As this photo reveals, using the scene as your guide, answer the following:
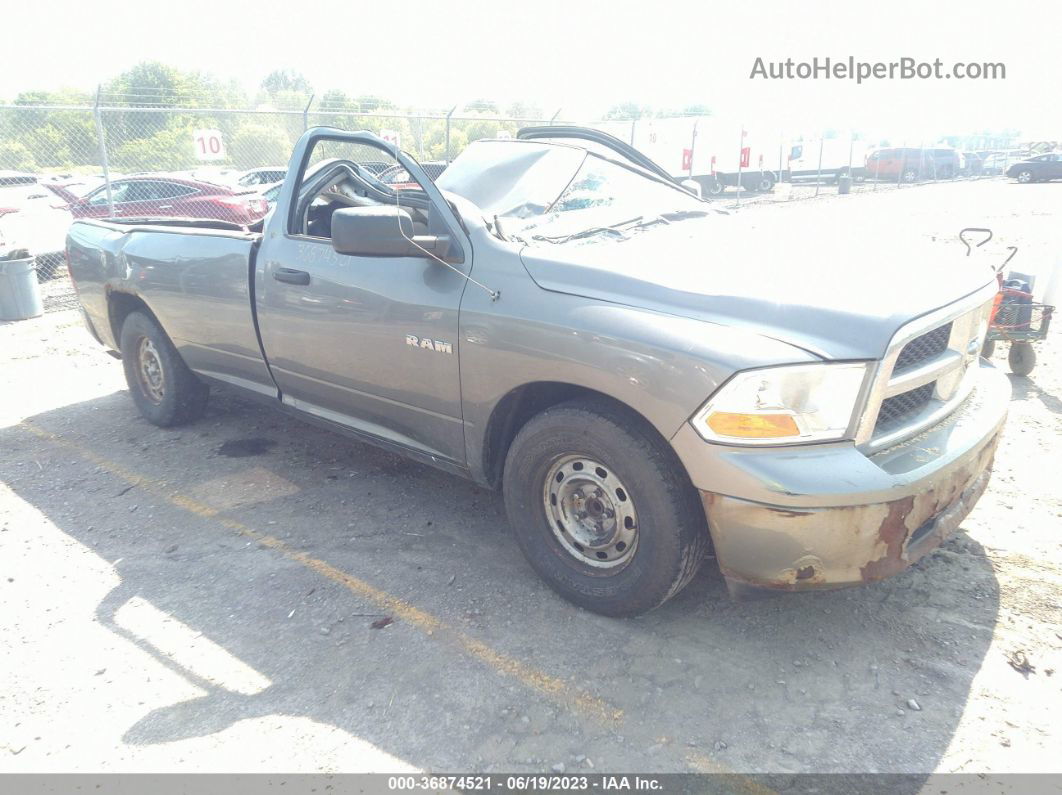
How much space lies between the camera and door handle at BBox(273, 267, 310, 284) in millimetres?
4004

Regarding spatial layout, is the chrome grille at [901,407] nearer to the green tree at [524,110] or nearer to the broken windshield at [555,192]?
the broken windshield at [555,192]

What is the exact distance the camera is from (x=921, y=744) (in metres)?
2.51

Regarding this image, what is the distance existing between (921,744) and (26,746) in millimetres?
2953

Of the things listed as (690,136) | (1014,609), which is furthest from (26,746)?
(690,136)

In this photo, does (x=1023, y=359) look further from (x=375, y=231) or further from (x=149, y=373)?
(x=149, y=373)

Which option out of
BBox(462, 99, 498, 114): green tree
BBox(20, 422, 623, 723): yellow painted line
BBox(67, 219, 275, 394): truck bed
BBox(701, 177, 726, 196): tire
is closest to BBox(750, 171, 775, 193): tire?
BBox(701, 177, 726, 196): tire

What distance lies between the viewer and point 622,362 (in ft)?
9.16

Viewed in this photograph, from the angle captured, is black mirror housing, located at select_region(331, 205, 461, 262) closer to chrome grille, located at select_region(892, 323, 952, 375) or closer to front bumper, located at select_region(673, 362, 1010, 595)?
front bumper, located at select_region(673, 362, 1010, 595)

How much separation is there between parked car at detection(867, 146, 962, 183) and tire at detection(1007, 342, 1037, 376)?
33719 mm

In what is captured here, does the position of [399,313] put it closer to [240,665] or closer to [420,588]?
[420,588]

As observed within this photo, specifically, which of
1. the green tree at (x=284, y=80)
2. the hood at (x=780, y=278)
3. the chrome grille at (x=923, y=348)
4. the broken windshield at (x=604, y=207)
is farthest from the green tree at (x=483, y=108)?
the green tree at (x=284, y=80)

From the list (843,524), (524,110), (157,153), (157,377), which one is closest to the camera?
(843,524)

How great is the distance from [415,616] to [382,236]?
159 cm

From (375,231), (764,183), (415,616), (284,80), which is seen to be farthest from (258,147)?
(284,80)
